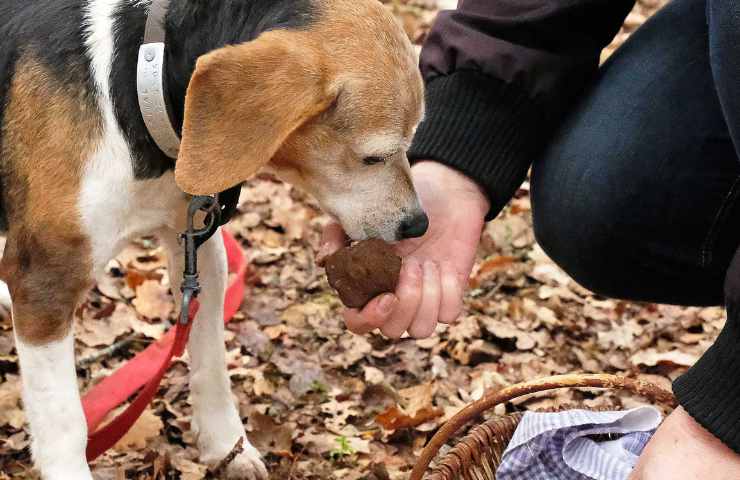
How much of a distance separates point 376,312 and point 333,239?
40 centimetres

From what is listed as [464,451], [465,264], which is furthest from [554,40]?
[464,451]

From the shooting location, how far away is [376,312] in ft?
8.35

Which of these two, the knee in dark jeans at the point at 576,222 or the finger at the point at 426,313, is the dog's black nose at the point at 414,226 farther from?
the knee in dark jeans at the point at 576,222

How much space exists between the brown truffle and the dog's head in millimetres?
132

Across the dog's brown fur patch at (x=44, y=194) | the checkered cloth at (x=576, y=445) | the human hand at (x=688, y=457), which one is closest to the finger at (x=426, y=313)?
the checkered cloth at (x=576, y=445)

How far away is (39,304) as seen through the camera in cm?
266

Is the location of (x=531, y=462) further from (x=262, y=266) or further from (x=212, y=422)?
(x=262, y=266)

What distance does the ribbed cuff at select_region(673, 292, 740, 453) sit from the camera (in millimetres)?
1874

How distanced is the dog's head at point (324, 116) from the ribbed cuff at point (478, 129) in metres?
0.25

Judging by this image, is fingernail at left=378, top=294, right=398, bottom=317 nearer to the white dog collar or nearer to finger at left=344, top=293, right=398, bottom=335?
finger at left=344, top=293, right=398, bottom=335

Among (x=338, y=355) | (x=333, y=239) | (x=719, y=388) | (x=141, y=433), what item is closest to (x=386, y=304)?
(x=333, y=239)

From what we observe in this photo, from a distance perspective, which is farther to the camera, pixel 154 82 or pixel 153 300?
pixel 153 300

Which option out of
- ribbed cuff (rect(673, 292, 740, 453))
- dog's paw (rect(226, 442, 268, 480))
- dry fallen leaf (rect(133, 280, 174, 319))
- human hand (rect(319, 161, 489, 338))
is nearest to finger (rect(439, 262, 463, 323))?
human hand (rect(319, 161, 489, 338))

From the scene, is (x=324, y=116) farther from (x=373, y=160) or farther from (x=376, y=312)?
(x=376, y=312)
